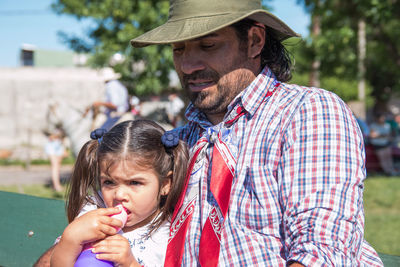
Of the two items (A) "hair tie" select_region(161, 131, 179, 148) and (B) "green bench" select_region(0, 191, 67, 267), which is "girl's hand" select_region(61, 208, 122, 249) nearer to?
(A) "hair tie" select_region(161, 131, 179, 148)

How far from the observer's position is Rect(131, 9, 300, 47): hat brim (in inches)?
75.4

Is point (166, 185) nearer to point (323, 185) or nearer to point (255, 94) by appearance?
point (255, 94)

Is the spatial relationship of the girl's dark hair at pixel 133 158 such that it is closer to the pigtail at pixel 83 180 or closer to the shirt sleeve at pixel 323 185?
the pigtail at pixel 83 180

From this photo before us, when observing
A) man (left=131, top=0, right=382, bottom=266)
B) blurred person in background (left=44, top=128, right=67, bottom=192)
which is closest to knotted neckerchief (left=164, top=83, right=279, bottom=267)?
man (left=131, top=0, right=382, bottom=266)

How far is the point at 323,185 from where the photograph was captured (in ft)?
5.02

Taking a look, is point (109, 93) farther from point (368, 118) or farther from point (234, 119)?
point (368, 118)

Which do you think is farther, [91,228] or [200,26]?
[200,26]

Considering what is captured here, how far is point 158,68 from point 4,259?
6377 millimetres

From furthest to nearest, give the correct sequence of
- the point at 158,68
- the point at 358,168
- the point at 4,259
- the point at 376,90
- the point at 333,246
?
the point at 376,90
the point at 158,68
the point at 4,259
the point at 358,168
the point at 333,246

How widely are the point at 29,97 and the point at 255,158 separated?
18069mm

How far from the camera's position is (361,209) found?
1625 millimetres

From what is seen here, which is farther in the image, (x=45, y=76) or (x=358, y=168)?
(x=45, y=76)

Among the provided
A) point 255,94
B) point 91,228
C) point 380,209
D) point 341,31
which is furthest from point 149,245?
point 341,31

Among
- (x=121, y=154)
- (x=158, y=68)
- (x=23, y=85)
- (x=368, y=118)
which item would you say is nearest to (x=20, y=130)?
(x=23, y=85)
